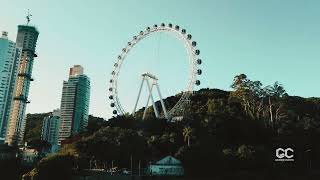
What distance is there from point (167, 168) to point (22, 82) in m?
116

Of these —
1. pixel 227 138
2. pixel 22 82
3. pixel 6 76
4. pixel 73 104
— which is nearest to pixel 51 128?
pixel 73 104

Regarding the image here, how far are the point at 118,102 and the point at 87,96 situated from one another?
324 feet

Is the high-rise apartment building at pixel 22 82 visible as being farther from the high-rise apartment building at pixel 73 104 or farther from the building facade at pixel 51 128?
the high-rise apartment building at pixel 73 104

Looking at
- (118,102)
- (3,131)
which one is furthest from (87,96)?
(118,102)

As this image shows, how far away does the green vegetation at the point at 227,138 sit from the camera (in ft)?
240

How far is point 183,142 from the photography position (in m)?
86.2

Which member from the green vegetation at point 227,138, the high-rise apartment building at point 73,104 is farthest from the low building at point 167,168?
the high-rise apartment building at point 73,104

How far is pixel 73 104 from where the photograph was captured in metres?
191

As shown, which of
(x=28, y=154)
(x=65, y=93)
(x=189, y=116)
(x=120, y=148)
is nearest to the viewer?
(x=120, y=148)

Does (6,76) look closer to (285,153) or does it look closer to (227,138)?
(227,138)

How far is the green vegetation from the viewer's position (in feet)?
240

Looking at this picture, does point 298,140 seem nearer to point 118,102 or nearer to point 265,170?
point 265,170

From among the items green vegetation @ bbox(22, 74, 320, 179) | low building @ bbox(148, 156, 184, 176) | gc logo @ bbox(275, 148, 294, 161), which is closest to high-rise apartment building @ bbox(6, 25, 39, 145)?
green vegetation @ bbox(22, 74, 320, 179)

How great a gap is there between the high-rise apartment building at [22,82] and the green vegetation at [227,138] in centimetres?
7451
